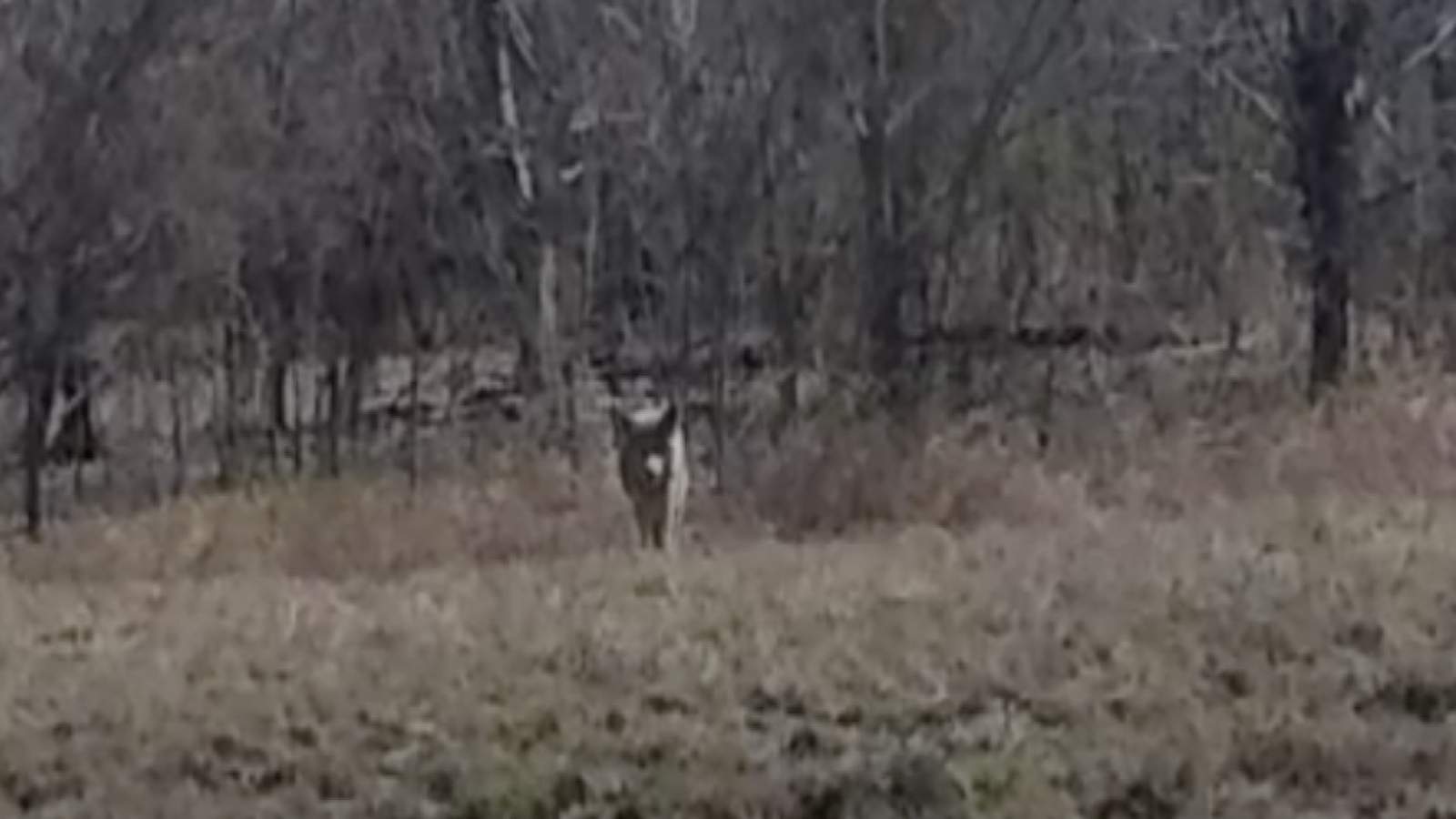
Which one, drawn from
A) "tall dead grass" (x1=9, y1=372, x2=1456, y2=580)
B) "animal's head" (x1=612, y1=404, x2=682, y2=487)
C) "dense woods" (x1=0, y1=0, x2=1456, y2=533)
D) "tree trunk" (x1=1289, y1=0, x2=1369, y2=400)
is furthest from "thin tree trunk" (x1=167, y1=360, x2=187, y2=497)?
"tree trunk" (x1=1289, y1=0, x2=1369, y2=400)

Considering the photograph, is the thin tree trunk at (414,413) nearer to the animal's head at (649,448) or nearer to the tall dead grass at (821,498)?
the tall dead grass at (821,498)

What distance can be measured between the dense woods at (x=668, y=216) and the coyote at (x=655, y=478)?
4.11 m

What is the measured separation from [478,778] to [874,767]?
85 centimetres

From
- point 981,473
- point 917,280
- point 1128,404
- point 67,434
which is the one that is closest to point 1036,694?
Result: point 981,473

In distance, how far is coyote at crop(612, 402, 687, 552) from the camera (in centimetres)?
1120

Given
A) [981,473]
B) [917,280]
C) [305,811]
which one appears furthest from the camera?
[917,280]

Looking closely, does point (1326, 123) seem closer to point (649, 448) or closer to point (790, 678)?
point (649, 448)

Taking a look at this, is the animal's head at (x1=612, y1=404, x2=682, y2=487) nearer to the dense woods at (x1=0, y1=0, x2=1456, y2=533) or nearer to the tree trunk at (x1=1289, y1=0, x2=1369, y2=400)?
the dense woods at (x1=0, y1=0, x2=1456, y2=533)

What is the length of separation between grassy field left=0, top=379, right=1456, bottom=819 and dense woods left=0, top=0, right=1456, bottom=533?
21.6ft

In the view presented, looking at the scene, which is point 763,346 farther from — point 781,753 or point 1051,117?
point 781,753

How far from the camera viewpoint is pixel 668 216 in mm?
17625

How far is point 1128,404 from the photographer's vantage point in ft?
55.1

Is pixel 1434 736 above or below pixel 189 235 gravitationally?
below

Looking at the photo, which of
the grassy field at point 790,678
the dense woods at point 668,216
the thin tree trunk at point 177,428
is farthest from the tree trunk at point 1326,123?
the grassy field at point 790,678
